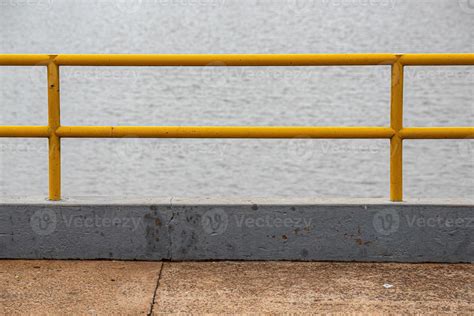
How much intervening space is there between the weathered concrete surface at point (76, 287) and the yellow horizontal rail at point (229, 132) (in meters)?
0.74

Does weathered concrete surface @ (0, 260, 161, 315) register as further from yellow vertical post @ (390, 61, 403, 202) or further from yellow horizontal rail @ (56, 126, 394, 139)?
yellow vertical post @ (390, 61, 403, 202)

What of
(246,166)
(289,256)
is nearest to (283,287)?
(289,256)

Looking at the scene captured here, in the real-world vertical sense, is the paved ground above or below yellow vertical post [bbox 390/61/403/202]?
below

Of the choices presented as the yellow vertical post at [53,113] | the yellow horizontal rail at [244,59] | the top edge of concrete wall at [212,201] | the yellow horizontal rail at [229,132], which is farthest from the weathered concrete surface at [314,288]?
the yellow horizontal rail at [244,59]

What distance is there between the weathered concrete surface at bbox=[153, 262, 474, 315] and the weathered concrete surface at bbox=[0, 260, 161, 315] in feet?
0.34

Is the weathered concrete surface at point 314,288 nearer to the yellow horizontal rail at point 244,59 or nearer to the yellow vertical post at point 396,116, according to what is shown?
the yellow vertical post at point 396,116

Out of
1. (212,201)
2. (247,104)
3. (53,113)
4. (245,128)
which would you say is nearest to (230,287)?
(212,201)

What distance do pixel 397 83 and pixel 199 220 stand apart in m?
1.37

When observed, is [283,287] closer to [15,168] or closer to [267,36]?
[15,168]

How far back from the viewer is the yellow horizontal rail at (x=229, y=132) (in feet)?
11.6

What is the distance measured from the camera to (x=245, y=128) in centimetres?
360

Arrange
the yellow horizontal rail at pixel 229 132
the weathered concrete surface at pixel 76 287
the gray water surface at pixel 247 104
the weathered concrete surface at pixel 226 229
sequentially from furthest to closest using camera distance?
the gray water surface at pixel 247 104, the weathered concrete surface at pixel 226 229, the yellow horizontal rail at pixel 229 132, the weathered concrete surface at pixel 76 287

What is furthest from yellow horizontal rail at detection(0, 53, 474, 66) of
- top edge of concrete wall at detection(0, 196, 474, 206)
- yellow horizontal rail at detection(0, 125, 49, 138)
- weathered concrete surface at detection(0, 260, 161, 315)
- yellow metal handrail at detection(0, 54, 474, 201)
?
weathered concrete surface at detection(0, 260, 161, 315)

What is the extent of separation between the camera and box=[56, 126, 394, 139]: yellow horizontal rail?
11.6 ft
